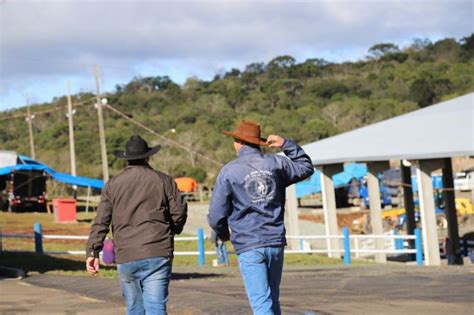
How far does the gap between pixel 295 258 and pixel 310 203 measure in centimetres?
3312

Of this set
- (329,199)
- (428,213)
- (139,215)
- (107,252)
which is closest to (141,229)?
(139,215)

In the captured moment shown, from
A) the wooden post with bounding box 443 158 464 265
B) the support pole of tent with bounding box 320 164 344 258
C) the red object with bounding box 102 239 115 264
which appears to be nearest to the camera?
the red object with bounding box 102 239 115 264

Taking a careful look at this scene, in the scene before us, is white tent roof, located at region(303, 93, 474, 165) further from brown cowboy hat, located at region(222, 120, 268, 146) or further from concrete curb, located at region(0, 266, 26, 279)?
brown cowboy hat, located at region(222, 120, 268, 146)

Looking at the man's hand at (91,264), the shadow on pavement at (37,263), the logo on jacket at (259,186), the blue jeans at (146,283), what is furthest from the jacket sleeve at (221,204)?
the shadow on pavement at (37,263)

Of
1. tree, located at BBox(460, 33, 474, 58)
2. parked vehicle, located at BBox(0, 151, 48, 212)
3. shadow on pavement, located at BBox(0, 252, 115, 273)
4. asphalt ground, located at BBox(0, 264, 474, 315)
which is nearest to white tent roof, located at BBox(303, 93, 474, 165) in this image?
asphalt ground, located at BBox(0, 264, 474, 315)

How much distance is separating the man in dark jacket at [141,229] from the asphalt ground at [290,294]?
2697 millimetres

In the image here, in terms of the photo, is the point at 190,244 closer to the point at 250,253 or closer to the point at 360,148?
the point at 360,148

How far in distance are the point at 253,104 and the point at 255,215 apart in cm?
10233

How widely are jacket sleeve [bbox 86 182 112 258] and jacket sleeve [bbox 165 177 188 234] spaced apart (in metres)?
0.49

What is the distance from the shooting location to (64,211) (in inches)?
1491

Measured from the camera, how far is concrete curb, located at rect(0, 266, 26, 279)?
16.1 meters

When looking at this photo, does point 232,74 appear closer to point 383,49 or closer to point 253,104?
point 383,49

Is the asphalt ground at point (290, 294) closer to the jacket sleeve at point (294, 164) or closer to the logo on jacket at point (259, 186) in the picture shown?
the jacket sleeve at point (294, 164)

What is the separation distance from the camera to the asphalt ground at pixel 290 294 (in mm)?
10828
